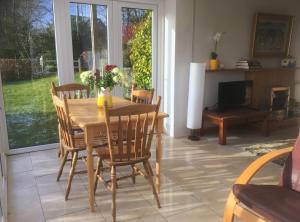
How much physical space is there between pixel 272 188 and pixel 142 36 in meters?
3.11

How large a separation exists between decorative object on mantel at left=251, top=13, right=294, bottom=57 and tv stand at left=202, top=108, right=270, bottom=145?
1.13 meters

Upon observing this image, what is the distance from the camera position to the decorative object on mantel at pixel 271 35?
4.75 metres

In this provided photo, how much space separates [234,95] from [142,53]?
167 centimetres

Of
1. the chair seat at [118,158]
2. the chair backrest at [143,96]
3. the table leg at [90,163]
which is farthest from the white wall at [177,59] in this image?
the table leg at [90,163]

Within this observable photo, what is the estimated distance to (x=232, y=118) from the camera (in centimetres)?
408

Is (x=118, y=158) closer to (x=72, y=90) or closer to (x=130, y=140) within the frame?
(x=130, y=140)

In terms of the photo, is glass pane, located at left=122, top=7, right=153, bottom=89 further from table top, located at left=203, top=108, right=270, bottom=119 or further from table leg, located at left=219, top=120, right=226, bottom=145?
table leg, located at left=219, top=120, right=226, bottom=145

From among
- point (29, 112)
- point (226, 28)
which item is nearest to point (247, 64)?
point (226, 28)

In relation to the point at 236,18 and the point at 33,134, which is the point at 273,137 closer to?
the point at 236,18

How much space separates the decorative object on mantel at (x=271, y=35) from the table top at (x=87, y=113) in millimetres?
3003

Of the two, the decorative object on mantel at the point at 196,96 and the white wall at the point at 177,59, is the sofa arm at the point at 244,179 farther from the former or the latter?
the white wall at the point at 177,59

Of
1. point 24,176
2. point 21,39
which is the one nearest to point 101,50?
point 21,39

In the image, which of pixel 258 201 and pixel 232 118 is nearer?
pixel 258 201

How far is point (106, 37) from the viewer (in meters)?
3.96
